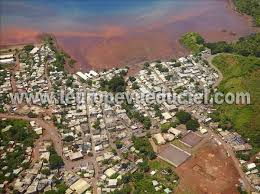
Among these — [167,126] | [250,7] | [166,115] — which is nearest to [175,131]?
[167,126]

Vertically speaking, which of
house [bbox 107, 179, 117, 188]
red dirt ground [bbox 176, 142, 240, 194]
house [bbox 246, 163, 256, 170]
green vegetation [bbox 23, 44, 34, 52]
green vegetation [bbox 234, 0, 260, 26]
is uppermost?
green vegetation [bbox 234, 0, 260, 26]

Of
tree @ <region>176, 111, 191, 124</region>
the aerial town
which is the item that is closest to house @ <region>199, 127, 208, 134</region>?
the aerial town

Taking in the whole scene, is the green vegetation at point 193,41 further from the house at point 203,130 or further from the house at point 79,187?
the house at point 79,187

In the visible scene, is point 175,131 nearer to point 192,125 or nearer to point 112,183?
point 192,125

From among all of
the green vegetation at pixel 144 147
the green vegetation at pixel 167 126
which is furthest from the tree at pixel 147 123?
the green vegetation at pixel 144 147

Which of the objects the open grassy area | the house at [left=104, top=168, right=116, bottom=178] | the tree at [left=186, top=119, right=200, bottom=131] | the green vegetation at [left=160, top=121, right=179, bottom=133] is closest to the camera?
the house at [left=104, top=168, right=116, bottom=178]

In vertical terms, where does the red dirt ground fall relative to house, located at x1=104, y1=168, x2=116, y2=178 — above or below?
below

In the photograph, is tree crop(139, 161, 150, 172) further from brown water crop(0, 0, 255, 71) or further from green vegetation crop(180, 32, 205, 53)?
green vegetation crop(180, 32, 205, 53)
